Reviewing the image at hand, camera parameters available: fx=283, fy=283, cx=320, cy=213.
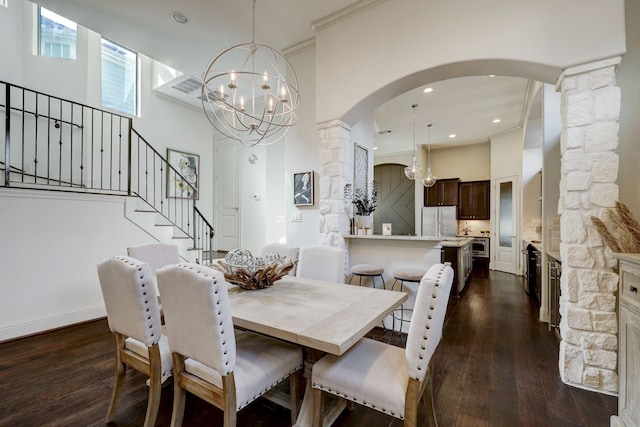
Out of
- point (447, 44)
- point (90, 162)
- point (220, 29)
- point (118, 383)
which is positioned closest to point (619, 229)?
point (447, 44)

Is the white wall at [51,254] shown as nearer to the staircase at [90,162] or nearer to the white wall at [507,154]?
the staircase at [90,162]

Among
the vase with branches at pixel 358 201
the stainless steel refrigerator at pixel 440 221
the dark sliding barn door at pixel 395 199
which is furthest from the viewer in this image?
the dark sliding barn door at pixel 395 199

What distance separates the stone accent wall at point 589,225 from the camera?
200 cm

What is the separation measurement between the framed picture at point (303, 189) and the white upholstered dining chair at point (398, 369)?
2.21m

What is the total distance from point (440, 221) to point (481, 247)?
3.97 ft

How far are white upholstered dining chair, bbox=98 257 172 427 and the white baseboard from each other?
→ 7.63 ft

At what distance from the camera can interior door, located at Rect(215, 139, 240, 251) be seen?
20.5 ft

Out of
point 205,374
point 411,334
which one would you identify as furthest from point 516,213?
point 205,374

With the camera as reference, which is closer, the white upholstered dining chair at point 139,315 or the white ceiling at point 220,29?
the white upholstered dining chair at point 139,315

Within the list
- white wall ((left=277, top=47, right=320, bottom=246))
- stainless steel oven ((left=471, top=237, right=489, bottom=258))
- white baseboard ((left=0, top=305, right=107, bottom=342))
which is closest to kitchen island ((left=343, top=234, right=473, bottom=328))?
white wall ((left=277, top=47, right=320, bottom=246))

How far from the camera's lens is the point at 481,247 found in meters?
7.39

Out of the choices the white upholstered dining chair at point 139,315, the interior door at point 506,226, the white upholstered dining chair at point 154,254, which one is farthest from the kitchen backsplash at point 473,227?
the white upholstered dining chair at point 139,315

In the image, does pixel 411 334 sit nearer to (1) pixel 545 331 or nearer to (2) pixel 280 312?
(2) pixel 280 312

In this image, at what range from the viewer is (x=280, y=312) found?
1554 millimetres
